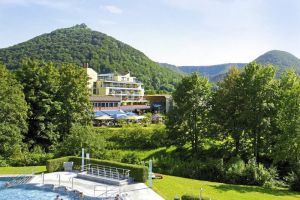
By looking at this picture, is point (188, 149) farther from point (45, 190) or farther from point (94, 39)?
point (94, 39)

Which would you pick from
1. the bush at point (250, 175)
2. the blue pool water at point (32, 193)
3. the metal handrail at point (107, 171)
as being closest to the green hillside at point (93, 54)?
the metal handrail at point (107, 171)

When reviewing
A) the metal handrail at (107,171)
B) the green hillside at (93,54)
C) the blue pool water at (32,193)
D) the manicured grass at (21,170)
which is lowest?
the manicured grass at (21,170)

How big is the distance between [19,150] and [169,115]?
1736 centimetres

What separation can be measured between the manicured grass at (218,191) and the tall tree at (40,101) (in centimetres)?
2087

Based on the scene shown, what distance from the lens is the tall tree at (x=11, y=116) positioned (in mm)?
38469

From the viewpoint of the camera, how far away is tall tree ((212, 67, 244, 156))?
35969 mm

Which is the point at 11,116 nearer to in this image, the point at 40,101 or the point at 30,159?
the point at 30,159

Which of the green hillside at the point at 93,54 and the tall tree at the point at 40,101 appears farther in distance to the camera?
the green hillside at the point at 93,54

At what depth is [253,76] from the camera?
35469 mm

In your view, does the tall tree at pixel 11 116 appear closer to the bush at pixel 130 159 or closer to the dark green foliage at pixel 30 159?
the dark green foliage at pixel 30 159

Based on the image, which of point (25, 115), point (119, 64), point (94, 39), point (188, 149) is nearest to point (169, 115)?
point (188, 149)

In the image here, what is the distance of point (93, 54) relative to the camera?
153000mm

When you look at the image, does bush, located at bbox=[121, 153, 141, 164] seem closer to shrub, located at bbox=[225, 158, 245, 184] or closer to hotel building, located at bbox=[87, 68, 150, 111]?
shrub, located at bbox=[225, 158, 245, 184]

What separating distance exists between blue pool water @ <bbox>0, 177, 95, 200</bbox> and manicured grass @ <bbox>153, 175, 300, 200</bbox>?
21.5ft
